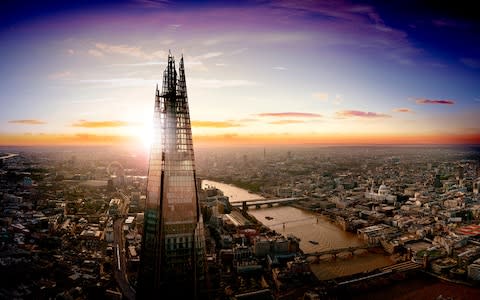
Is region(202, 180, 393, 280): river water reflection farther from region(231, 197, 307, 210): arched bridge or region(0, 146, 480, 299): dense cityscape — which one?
region(231, 197, 307, 210): arched bridge

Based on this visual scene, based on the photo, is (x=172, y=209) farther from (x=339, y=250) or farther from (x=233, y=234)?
(x=233, y=234)

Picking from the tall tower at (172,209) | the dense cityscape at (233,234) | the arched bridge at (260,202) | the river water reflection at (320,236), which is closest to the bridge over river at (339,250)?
the dense cityscape at (233,234)

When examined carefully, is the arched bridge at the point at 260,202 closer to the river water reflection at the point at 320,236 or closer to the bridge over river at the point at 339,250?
the river water reflection at the point at 320,236

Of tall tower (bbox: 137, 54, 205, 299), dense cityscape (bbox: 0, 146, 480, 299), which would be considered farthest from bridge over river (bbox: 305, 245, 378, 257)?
tall tower (bbox: 137, 54, 205, 299)

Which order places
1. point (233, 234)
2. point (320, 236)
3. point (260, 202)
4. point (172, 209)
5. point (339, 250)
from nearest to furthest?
1. point (172, 209)
2. point (339, 250)
3. point (233, 234)
4. point (320, 236)
5. point (260, 202)

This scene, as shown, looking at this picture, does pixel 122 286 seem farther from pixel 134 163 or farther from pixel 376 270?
pixel 134 163

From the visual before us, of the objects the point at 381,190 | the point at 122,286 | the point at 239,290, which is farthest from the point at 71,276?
the point at 381,190

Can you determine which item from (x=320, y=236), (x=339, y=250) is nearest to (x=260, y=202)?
(x=320, y=236)
